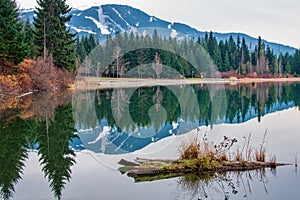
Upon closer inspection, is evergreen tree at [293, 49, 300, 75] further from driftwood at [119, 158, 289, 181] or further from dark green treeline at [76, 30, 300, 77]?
driftwood at [119, 158, 289, 181]

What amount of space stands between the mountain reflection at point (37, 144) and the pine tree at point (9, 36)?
10.2 m

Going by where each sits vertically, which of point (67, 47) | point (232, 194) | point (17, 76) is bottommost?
point (232, 194)

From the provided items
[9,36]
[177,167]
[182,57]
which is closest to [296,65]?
[182,57]

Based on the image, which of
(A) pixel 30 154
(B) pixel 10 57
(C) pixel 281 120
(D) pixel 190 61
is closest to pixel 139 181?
(A) pixel 30 154

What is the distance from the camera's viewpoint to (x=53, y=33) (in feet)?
138

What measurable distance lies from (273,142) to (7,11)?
23.2 m

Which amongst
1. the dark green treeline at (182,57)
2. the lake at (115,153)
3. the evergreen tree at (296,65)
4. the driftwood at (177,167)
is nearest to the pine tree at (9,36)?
the lake at (115,153)

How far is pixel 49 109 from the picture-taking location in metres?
22.1

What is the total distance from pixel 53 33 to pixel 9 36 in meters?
12.2

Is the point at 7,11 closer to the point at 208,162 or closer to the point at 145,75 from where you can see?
the point at 208,162

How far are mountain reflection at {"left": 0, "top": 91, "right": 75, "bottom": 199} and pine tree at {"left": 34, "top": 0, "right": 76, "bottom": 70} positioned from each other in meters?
22.0

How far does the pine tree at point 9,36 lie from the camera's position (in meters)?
29.6

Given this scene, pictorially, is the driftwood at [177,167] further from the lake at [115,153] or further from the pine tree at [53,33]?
the pine tree at [53,33]

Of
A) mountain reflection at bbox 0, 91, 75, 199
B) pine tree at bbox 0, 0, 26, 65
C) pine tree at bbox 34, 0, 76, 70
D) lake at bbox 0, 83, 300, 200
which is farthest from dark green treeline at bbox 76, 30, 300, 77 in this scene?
mountain reflection at bbox 0, 91, 75, 199
